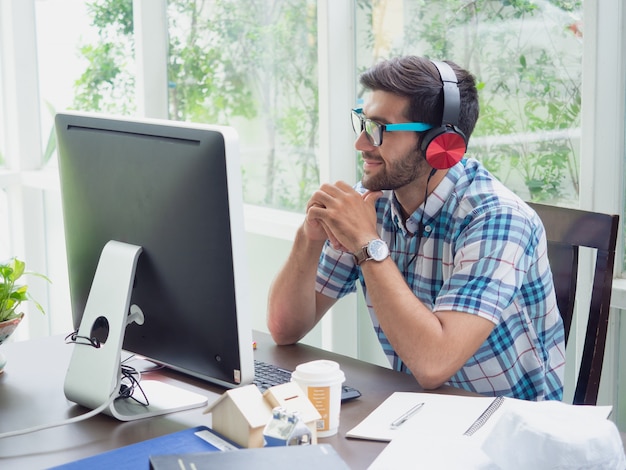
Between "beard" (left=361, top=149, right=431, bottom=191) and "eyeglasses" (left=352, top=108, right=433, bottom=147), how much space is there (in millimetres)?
43

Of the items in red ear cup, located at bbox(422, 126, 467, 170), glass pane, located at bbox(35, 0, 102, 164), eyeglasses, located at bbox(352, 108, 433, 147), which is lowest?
red ear cup, located at bbox(422, 126, 467, 170)

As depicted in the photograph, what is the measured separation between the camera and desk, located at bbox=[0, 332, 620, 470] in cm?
124

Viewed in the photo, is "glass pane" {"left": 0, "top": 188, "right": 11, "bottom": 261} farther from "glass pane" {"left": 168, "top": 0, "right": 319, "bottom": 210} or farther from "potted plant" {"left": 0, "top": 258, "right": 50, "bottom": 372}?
"potted plant" {"left": 0, "top": 258, "right": 50, "bottom": 372}

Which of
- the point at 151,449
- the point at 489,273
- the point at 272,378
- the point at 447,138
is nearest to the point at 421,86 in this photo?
the point at 447,138

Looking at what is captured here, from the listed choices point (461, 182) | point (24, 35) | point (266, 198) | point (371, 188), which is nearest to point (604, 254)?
point (461, 182)

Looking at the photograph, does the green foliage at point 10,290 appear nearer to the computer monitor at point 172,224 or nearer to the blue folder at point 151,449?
the computer monitor at point 172,224

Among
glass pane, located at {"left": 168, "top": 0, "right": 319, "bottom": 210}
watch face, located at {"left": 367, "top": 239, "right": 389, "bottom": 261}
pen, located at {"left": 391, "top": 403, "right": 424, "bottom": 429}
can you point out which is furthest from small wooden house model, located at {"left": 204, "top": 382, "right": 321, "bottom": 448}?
glass pane, located at {"left": 168, "top": 0, "right": 319, "bottom": 210}

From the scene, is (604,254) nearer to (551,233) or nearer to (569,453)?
(551,233)

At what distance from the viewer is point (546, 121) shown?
2.14 m

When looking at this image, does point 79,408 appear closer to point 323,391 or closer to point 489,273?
point 323,391

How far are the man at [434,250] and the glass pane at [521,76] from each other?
14.4 inches

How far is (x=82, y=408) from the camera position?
4.64 feet

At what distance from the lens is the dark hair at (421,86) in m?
1.77

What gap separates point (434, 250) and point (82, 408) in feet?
2.53
